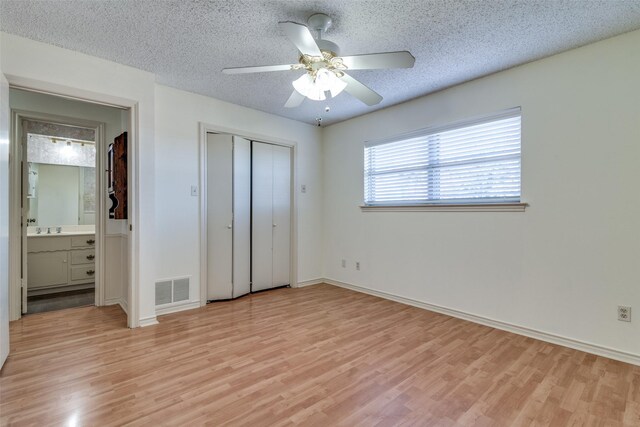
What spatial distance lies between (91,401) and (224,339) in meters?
1.02

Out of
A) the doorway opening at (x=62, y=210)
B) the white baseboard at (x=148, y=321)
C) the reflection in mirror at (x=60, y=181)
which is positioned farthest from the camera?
the reflection in mirror at (x=60, y=181)

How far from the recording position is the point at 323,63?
6.79 ft

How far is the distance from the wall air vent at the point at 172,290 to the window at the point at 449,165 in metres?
2.59

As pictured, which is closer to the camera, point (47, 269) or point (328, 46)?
point (328, 46)

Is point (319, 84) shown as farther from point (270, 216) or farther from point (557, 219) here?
point (270, 216)

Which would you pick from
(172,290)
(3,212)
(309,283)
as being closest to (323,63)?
(3,212)

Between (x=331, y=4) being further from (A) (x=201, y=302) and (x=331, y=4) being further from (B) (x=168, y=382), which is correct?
(A) (x=201, y=302)

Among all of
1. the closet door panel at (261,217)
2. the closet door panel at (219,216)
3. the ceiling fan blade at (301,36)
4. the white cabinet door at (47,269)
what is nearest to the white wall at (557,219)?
the closet door panel at (261,217)

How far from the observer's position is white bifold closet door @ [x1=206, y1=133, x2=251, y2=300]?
3807 mm

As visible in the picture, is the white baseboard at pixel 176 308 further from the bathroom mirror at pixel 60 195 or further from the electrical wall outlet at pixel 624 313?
the electrical wall outlet at pixel 624 313

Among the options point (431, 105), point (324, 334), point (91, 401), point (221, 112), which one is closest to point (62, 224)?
point (221, 112)

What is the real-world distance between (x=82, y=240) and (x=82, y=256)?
0.24m

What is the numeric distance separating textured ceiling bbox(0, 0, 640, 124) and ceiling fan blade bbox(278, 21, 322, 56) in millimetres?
366

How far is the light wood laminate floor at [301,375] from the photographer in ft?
5.54
